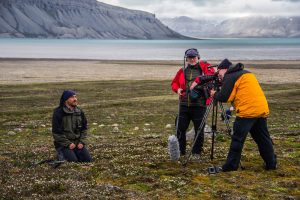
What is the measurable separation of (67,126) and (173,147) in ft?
11.5

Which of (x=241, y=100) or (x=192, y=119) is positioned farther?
(x=192, y=119)

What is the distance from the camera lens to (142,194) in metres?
10.3

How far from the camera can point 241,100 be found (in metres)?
11.5

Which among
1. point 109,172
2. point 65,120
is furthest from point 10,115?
point 109,172

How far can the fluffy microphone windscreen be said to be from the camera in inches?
522

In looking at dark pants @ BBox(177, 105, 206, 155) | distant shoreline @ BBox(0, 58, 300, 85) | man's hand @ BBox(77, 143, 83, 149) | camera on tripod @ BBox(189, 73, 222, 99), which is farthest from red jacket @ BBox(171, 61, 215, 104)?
distant shoreline @ BBox(0, 58, 300, 85)

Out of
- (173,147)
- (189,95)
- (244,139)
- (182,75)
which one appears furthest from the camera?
(182,75)

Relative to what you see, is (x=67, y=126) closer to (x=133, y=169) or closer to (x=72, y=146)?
(x=72, y=146)

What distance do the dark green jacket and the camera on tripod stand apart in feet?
12.6

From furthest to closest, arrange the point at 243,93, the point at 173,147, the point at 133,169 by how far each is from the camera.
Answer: the point at 173,147
the point at 133,169
the point at 243,93

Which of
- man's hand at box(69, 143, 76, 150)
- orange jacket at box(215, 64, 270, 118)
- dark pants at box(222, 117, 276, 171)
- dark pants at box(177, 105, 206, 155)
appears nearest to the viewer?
orange jacket at box(215, 64, 270, 118)

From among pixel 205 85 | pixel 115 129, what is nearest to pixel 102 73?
pixel 115 129

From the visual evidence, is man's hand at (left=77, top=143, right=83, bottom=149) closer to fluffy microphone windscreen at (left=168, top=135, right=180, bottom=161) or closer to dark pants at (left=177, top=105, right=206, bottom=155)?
fluffy microphone windscreen at (left=168, top=135, right=180, bottom=161)

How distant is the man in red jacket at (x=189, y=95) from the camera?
529 inches
